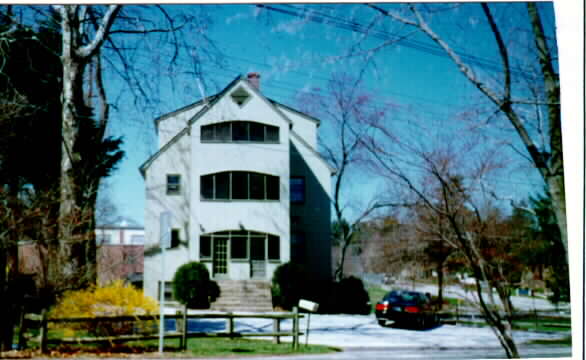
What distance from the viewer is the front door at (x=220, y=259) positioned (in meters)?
6.22

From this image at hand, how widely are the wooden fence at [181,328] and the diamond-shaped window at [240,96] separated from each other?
250 centimetres

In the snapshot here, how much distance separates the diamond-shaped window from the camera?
6.44 m

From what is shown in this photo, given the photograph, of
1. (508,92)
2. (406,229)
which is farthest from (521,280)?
(508,92)

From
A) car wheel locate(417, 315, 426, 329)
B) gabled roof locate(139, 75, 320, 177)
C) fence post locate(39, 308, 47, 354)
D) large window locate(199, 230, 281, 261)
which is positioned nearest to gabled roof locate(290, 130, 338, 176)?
gabled roof locate(139, 75, 320, 177)

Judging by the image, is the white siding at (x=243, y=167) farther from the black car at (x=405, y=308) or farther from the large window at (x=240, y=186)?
the black car at (x=405, y=308)

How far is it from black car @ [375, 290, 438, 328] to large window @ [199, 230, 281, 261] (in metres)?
1.39

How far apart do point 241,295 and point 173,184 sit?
59.6 inches

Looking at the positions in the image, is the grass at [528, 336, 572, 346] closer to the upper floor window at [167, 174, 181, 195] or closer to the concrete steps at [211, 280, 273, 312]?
the concrete steps at [211, 280, 273, 312]

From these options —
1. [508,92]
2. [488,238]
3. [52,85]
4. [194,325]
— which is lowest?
[194,325]

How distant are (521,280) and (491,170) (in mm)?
1265

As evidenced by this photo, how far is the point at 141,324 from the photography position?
5980 millimetres

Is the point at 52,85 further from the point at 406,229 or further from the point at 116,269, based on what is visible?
the point at 406,229

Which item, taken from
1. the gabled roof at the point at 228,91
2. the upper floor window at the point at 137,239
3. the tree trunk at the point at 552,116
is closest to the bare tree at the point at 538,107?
the tree trunk at the point at 552,116

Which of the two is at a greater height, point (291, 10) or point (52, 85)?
point (291, 10)
